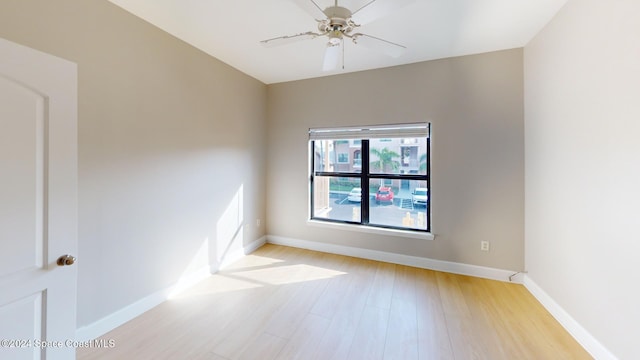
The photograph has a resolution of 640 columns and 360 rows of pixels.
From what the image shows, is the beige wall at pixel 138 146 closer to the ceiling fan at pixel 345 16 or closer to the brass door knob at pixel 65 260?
the brass door knob at pixel 65 260

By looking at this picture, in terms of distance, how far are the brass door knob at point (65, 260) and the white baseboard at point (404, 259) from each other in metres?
2.76

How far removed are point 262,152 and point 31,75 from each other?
2728mm

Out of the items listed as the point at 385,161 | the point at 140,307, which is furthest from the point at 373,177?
the point at 140,307

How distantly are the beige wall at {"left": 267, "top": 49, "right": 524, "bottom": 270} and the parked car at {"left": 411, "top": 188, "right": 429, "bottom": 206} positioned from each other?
143 mm

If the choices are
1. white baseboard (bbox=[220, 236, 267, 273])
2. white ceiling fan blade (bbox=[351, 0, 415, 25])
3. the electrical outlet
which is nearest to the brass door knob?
white baseboard (bbox=[220, 236, 267, 273])

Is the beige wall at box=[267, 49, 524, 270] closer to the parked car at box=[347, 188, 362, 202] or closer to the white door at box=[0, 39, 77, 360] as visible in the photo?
the parked car at box=[347, 188, 362, 202]

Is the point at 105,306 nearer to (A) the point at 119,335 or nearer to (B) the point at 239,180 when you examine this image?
(A) the point at 119,335

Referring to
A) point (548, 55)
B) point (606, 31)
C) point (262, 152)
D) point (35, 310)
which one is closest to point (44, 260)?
point (35, 310)

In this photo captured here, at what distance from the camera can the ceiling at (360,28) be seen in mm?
1949

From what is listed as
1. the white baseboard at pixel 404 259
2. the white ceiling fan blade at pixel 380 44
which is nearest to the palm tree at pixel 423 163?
the white baseboard at pixel 404 259

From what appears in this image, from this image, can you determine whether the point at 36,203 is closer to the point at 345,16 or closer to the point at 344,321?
the point at 345,16

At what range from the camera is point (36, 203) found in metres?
1.15

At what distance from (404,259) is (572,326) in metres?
1.54

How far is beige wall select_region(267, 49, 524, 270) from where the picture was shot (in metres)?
2.67
